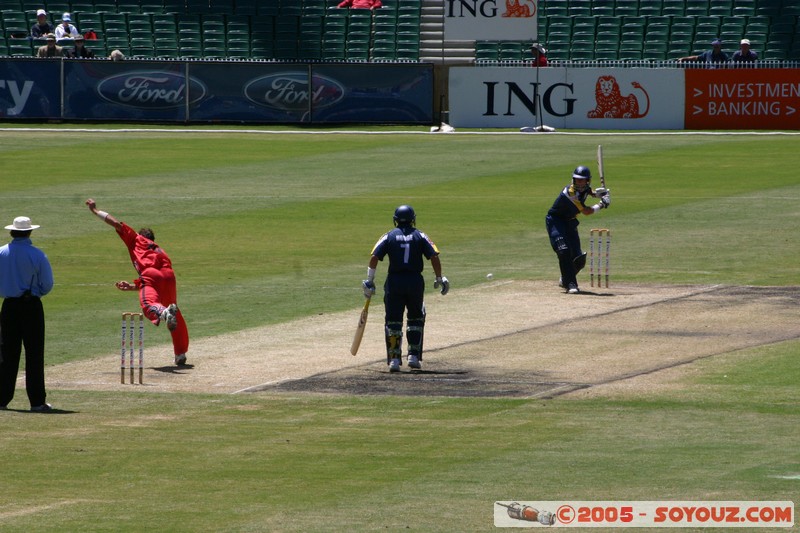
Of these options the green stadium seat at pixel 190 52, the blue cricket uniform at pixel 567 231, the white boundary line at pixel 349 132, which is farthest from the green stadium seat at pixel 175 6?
the blue cricket uniform at pixel 567 231

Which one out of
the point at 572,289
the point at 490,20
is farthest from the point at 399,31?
Result: the point at 572,289

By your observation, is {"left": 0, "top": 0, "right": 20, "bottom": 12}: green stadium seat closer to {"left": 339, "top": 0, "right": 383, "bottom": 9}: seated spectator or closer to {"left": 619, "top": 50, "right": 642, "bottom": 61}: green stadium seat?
{"left": 339, "top": 0, "right": 383, "bottom": 9}: seated spectator

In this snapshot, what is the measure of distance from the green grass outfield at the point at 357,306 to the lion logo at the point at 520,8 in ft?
16.7

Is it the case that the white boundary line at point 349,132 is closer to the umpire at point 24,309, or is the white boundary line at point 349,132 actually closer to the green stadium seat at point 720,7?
the green stadium seat at point 720,7

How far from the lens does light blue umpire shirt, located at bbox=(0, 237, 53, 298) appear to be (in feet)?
50.0

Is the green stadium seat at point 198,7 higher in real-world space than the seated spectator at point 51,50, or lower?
higher

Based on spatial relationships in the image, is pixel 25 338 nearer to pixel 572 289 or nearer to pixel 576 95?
pixel 572 289

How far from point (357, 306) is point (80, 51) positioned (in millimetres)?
28379

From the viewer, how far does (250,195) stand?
3512cm

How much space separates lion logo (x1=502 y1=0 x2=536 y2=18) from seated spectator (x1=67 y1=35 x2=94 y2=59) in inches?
538

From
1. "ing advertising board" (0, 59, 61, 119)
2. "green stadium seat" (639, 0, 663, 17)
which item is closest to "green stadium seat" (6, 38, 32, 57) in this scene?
"ing advertising board" (0, 59, 61, 119)

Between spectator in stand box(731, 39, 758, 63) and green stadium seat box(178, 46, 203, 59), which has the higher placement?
spectator in stand box(731, 39, 758, 63)

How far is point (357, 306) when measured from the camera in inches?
891

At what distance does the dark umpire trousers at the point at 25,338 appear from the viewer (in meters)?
15.3
